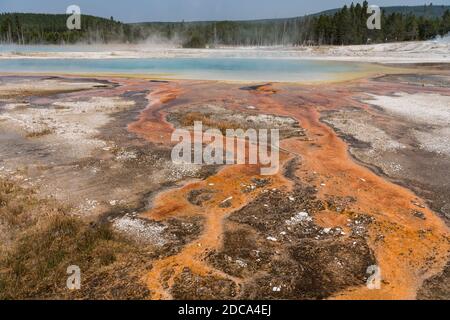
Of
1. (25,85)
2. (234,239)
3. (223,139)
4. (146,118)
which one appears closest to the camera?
(234,239)

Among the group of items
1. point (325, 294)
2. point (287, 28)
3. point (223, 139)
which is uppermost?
point (287, 28)

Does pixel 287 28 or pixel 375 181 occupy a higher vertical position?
pixel 287 28

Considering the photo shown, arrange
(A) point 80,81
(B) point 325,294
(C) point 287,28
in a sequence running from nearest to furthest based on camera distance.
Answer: (B) point 325,294 → (A) point 80,81 → (C) point 287,28

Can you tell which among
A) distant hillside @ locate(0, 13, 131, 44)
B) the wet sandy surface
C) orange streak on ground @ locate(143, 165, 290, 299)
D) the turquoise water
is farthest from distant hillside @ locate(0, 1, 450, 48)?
orange streak on ground @ locate(143, 165, 290, 299)

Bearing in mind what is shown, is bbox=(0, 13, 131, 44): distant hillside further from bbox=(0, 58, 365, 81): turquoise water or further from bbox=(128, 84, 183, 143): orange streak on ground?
bbox=(128, 84, 183, 143): orange streak on ground

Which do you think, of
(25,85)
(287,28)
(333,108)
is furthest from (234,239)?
(287,28)

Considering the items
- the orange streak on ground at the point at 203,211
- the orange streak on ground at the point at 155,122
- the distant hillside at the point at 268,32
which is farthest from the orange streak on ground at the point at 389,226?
the distant hillside at the point at 268,32

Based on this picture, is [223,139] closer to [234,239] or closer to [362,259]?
[234,239]
